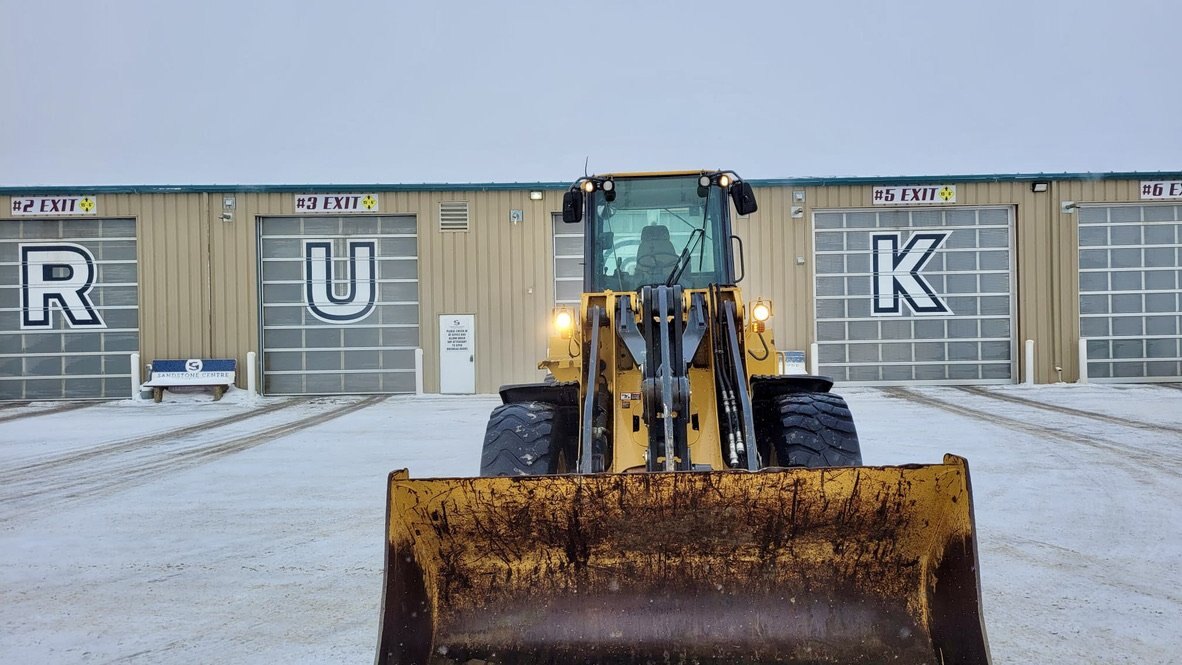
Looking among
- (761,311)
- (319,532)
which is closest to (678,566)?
(761,311)

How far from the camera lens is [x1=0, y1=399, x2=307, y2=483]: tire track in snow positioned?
9741 millimetres

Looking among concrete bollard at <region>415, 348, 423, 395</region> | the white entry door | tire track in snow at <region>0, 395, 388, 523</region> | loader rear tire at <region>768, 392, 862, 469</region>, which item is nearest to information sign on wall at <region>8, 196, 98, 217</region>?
concrete bollard at <region>415, 348, 423, 395</region>

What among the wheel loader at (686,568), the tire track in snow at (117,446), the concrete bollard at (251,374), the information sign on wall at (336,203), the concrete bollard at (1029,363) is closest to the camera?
the wheel loader at (686,568)

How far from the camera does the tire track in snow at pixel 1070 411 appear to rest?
11.9 meters

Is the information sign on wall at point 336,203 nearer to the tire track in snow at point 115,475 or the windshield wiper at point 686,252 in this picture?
the tire track in snow at point 115,475

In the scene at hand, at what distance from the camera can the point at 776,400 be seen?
562 centimetres

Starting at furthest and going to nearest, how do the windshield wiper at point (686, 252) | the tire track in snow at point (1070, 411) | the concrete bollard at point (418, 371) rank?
the concrete bollard at point (418, 371)
the tire track in snow at point (1070, 411)
the windshield wiper at point (686, 252)

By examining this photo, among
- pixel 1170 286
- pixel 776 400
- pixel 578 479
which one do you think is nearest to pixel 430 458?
pixel 776 400

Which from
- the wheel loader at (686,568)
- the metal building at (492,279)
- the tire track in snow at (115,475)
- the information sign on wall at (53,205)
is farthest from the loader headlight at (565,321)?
the information sign on wall at (53,205)

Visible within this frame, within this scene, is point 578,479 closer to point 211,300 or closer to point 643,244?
point 643,244

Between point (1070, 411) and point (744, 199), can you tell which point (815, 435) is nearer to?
point (744, 199)

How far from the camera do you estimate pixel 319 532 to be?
6.31m

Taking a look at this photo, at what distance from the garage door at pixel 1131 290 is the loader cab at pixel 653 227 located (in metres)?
17.4

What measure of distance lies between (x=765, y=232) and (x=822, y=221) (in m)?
1.49
